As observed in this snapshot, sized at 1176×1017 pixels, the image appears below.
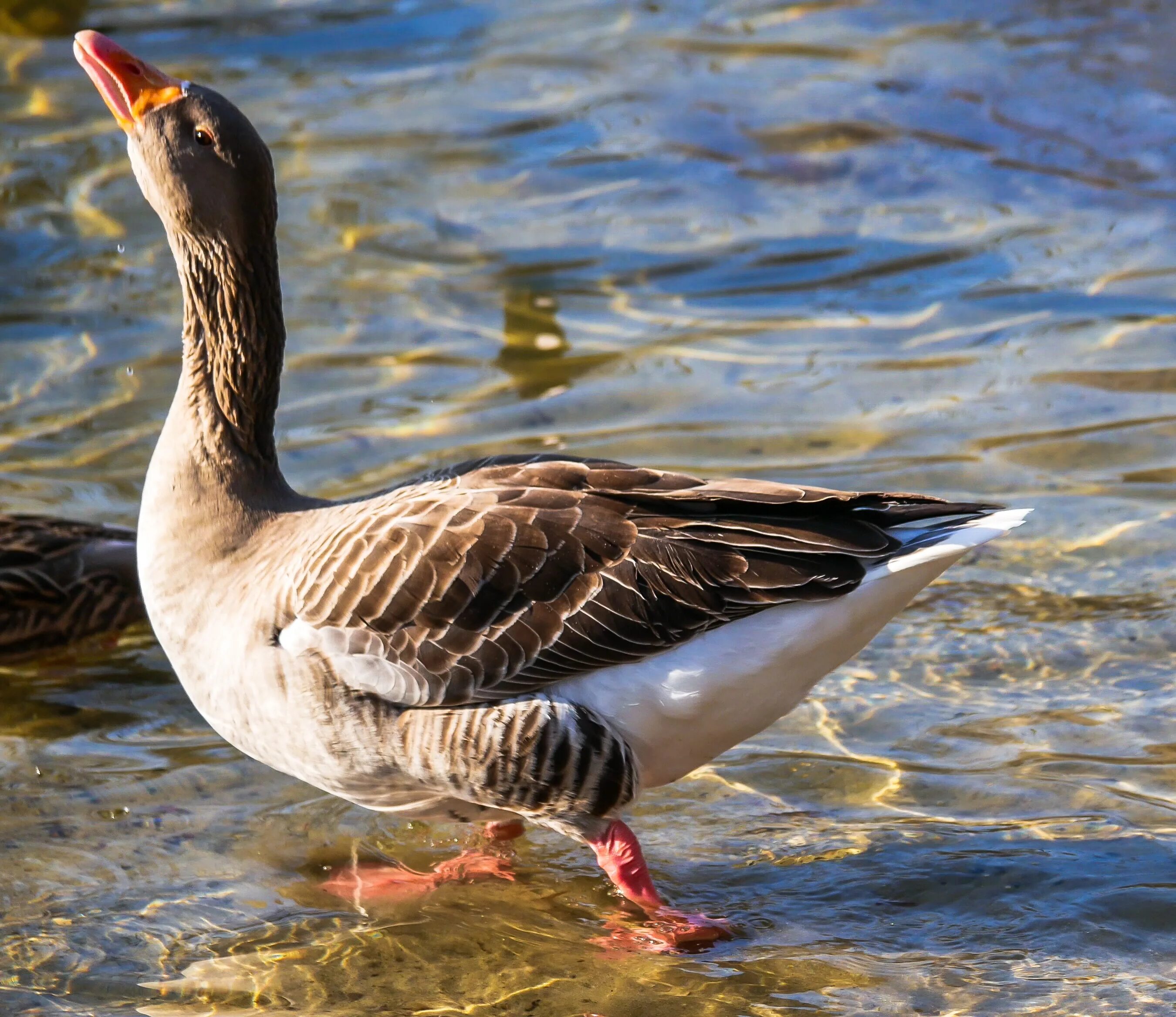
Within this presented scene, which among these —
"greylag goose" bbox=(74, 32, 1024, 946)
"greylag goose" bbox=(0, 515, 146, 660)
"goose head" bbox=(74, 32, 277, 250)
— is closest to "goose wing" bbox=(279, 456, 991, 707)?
"greylag goose" bbox=(74, 32, 1024, 946)

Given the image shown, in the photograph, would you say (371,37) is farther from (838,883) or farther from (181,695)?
(838,883)

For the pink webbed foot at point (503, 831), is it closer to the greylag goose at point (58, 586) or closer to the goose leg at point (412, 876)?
the goose leg at point (412, 876)

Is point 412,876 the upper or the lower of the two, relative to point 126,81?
lower

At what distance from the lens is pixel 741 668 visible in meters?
4.29

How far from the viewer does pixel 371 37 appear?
42.6 feet

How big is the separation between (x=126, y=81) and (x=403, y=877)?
8.49 ft

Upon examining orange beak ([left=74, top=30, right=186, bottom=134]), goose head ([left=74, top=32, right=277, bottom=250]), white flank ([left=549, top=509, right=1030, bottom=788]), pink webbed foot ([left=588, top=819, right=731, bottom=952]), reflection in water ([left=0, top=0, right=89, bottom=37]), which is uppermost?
reflection in water ([left=0, top=0, right=89, bottom=37])

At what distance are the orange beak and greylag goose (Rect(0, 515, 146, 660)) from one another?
7.31ft

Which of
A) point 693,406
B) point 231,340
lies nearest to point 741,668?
point 231,340

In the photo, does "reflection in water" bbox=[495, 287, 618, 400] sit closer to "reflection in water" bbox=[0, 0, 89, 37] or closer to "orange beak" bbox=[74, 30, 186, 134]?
"orange beak" bbox=[74, 30, 186, 134]

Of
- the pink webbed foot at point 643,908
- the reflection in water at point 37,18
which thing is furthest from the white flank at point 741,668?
the reflection in water at point 37,18

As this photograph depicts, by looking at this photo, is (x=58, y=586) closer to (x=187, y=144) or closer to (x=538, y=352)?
(x=187, y=144)

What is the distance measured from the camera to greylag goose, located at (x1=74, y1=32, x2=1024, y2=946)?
429 cm

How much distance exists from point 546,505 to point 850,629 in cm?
92
